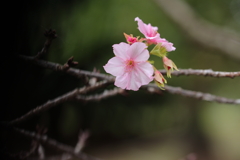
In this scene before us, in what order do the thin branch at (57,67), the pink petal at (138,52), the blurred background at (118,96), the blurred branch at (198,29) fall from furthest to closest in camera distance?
the blurred branch at (198,29) < the blurred background at (118,96) < the thin branch at (57,67) < the pink petal at (138,52)

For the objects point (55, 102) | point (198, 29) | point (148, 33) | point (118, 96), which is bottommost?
point (55, 102)

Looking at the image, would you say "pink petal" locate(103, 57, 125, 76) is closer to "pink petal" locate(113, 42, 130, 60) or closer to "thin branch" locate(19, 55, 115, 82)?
"pink petal" locate(113, 42, 130, 60)

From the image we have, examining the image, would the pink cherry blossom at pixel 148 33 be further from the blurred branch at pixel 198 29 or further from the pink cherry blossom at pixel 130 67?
the blurred branch at pixel 198 29

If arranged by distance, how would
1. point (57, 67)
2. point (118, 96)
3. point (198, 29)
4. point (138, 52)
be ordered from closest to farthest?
point (138, 52), point (57, 67), point (198, 29), point (118, 96)

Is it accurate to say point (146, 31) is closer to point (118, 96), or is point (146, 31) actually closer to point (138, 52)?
point (138, 52)

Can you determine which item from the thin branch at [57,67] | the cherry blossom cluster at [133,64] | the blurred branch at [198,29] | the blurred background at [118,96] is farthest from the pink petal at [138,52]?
the blurred branch at [198,29]

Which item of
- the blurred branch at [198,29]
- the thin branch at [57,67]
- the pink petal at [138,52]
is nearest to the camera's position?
the pink petal at [138,52]

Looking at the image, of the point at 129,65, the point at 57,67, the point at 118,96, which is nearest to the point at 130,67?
the point at 129,65
